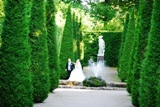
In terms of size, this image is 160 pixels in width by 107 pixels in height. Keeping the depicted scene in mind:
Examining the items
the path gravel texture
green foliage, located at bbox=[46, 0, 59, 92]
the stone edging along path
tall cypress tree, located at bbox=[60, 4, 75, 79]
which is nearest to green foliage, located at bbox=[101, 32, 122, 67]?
tall cypress tree, located at bbox=[60, 4, 75, 79]

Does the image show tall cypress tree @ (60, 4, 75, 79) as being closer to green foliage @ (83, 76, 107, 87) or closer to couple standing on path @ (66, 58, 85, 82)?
couple standing on path @ (66, 58, 85, 82)

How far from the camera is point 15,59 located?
9680mm

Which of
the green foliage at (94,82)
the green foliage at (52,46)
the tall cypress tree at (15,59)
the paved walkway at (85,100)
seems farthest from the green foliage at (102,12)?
the tall cypress tree at (15,59)

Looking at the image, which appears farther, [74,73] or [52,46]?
[74,73]

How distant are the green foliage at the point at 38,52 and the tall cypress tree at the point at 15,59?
2467 mm

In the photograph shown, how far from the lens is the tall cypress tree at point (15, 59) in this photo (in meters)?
9.40

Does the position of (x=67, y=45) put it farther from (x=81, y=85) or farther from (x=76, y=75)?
(x=81, y=85)

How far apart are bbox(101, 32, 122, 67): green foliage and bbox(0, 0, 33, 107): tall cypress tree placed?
28124mm

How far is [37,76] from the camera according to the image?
12.7 m

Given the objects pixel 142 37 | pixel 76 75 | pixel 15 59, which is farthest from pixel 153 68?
pixel 76 75

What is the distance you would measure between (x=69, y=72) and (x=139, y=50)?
40.9ft

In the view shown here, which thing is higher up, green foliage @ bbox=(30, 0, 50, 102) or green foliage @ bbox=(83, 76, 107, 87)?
green foliage @ bbox=(30, 0, 50, 102)

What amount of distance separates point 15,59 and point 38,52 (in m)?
3.12

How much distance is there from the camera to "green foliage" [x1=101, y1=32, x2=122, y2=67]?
124ft
